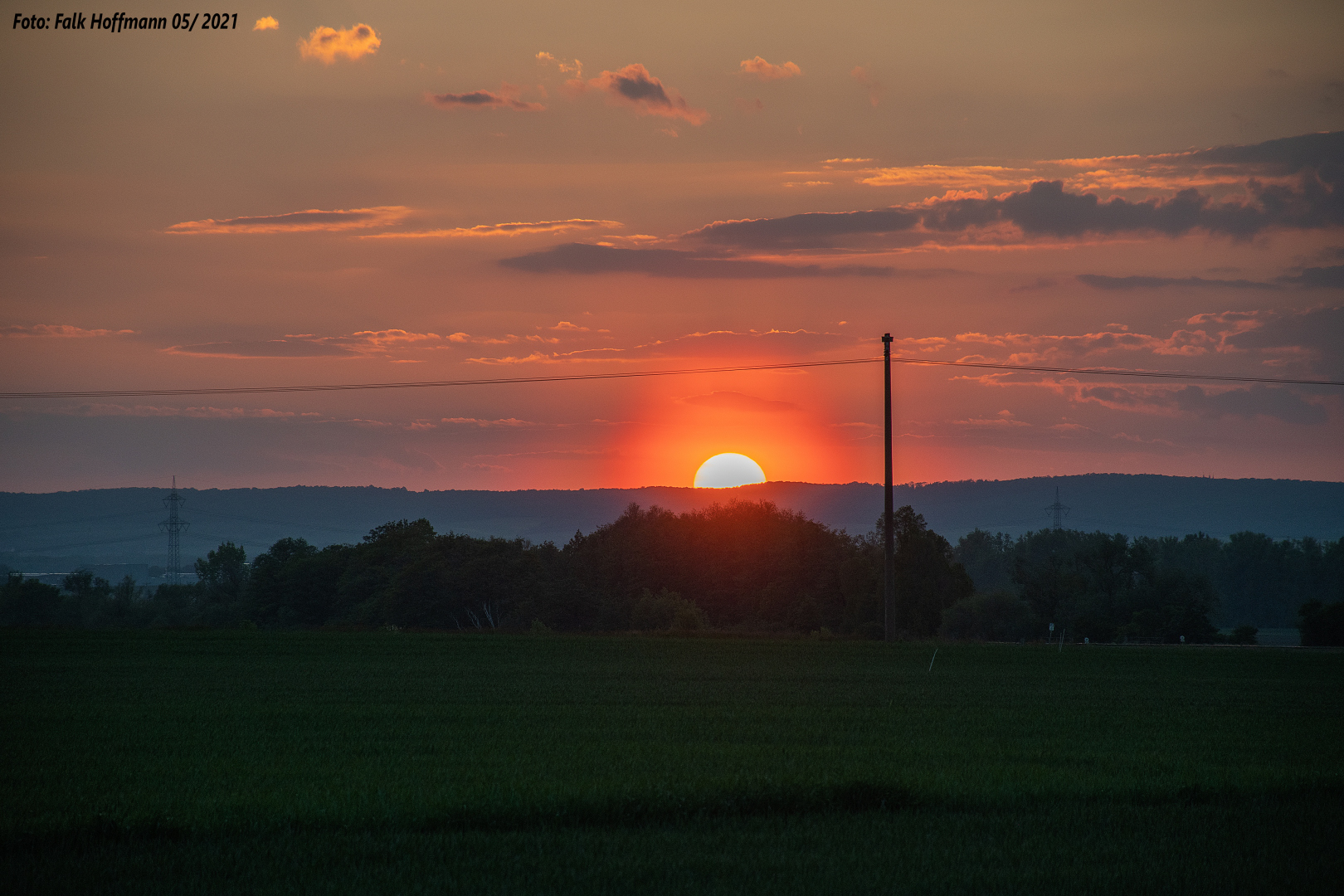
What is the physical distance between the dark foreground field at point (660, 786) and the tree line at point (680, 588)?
54.6m

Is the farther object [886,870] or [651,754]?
[651,754]

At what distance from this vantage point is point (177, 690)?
29531 mm

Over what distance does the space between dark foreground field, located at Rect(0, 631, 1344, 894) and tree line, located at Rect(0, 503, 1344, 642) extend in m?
54.6

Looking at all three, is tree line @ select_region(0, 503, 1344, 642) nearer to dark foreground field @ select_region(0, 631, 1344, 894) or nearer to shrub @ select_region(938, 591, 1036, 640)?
shrub @ select_region(938, 591, 1036, 640)

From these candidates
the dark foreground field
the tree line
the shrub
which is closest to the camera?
the dark foreground field

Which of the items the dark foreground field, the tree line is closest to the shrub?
the tree line

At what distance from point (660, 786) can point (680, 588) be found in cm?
10645

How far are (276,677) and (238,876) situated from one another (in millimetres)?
22901

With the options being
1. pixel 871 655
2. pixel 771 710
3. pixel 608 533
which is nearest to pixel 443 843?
pixel 771 710

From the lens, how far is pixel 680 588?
398ft

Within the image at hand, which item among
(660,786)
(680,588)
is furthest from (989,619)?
(660,786)

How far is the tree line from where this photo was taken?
86.2 metres

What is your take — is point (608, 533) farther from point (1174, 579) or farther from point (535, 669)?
point (535, 669)

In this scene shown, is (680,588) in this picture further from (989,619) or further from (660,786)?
(660,786)
